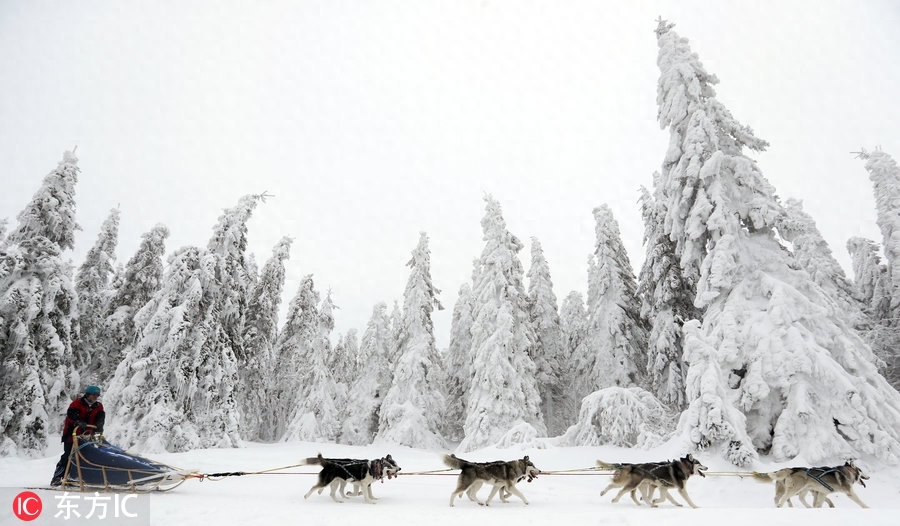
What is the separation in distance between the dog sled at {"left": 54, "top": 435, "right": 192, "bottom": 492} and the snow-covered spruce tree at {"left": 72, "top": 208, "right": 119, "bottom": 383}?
2055cm

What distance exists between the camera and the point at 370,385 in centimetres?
3575

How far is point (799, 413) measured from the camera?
10.2 m

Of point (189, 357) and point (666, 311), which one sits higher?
point (666, 311)

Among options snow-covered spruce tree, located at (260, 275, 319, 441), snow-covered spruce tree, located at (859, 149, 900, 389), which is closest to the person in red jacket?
snow-covered spruce tree, located at (260, 275, 319, 441)

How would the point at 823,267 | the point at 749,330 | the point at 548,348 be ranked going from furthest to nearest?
the point at 548,348 < the point at 823,267 < the point at 749,330

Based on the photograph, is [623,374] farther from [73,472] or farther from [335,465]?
[73,472]

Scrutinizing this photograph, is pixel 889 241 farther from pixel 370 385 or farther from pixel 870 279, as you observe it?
pixel 370 385

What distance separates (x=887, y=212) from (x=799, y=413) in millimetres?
20801

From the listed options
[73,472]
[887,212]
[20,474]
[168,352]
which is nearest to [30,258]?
[168,352]

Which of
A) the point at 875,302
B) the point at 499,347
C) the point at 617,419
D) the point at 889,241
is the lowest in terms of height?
the point at 617,419

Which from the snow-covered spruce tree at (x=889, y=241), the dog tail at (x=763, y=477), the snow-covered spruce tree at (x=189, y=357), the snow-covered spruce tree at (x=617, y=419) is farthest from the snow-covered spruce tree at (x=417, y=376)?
the snow-covered spruce tree at (x=889, y=241)

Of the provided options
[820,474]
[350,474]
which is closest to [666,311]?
[820,474]

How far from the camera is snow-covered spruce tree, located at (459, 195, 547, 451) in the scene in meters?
22.9

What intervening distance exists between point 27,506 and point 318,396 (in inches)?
1094
